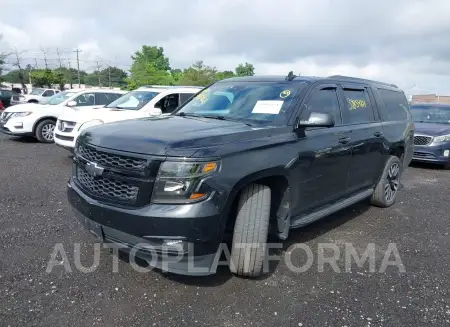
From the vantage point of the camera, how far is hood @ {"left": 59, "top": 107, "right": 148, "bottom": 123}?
7605mm

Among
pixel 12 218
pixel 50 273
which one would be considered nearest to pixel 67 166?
pixel 12 218

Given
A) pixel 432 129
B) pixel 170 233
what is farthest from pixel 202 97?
pixel 432 129

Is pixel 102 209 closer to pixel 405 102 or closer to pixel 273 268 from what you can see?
pixel 273 268

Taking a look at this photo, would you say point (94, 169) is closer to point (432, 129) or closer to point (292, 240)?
point (292, 240)

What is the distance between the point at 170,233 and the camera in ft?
8.69

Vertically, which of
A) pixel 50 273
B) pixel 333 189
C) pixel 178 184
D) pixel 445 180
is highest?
pixel 178 184

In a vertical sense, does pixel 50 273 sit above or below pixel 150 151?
below

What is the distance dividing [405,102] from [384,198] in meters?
1.81

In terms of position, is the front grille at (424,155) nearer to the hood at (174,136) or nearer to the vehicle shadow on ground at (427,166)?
the vehicle shadow on ground at (427,166)

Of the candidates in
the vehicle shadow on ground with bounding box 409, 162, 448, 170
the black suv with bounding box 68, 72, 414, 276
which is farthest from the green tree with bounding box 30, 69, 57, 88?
the black suv with bounding box 68, 72, 414, 276

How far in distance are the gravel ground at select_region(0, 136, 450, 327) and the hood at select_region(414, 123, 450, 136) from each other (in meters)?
4.98

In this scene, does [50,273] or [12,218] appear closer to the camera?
[50,273]

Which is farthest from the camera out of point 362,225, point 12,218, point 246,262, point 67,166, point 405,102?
point 67,166

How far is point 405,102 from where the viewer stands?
612 cm
